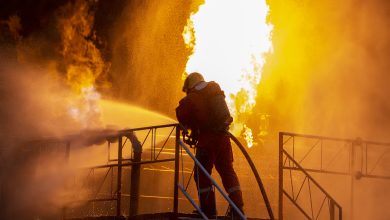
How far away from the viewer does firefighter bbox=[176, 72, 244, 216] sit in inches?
433

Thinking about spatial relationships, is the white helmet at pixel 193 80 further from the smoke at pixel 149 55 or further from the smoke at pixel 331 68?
the smoke at pixel 149 55

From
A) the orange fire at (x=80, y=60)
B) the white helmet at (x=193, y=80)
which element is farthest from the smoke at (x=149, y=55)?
the white helmet at (x=193, y=80)

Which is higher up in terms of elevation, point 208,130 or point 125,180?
point 208,130

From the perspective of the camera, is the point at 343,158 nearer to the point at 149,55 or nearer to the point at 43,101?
the point at 43,101

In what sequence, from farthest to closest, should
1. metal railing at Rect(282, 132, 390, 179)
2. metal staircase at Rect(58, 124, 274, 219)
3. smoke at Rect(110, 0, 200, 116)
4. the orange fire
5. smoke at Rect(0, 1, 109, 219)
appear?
smoke at Rect(110, 0, 200, 116)
metal railing at Rect(282, 132, 390, 179)
the orange fire
smoke at Rect(0, 1, 109, 219)
metal staircase at Rect(58, 124, 274, 219)

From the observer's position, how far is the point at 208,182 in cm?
1098

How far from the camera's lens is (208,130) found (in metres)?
11.2

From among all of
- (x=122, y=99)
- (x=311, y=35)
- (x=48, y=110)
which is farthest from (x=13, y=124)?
(x=311, y=35)

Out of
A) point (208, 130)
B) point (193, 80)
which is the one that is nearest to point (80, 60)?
point (193, 80)

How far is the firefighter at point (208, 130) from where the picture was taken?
11008 millimetres

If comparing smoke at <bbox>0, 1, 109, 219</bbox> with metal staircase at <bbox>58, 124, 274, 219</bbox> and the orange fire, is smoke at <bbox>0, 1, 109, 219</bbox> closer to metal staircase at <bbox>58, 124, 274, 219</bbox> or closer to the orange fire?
the orange fire

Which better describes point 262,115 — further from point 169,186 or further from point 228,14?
point 169,186

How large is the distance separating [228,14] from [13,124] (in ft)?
22.2

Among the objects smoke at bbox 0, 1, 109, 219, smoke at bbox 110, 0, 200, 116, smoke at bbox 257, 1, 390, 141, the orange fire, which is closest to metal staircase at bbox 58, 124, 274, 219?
smoke at bbox 0, 1, 109, 219
